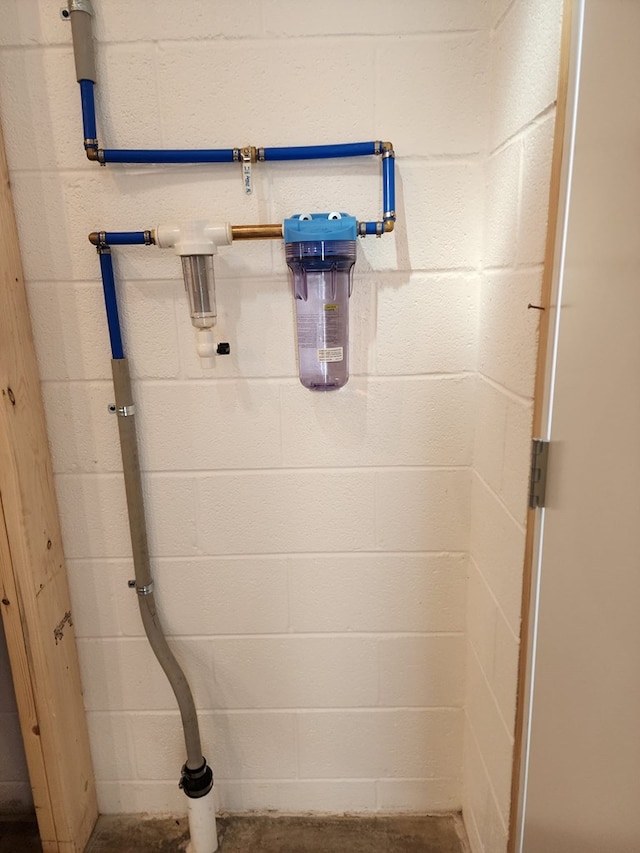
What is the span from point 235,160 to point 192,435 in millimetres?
615

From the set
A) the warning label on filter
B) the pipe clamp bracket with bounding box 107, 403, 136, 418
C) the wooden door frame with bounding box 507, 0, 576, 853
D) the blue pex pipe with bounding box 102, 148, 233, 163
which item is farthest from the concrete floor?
the blue pex pipe with bounding box 102, 148, 233, 163

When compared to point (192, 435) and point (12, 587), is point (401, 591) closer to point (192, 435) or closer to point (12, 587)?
point (192, 435)

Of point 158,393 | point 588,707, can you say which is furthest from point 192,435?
point 588,707

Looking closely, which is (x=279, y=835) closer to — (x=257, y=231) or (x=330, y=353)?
(x=330, y=353)

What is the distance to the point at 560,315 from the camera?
86cm

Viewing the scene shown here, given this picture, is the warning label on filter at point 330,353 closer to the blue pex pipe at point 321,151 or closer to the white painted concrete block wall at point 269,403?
the white painted concrete block wall at point 269,403

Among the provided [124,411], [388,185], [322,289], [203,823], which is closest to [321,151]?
[388,185]

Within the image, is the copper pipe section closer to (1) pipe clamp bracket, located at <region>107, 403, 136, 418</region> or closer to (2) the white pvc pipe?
(1) pipe clamp bracket, located at <region>107, 403, 136, 418</region>

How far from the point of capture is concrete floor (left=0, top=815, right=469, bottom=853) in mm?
1384

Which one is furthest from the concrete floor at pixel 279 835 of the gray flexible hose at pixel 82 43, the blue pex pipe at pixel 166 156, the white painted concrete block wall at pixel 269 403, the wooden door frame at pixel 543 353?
the gray flexible hose at pixel 82 43

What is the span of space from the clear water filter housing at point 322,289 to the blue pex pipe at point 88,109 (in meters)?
0.44

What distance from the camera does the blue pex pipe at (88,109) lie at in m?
1.08

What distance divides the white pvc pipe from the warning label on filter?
3.69 feet

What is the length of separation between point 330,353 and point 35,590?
86cm
